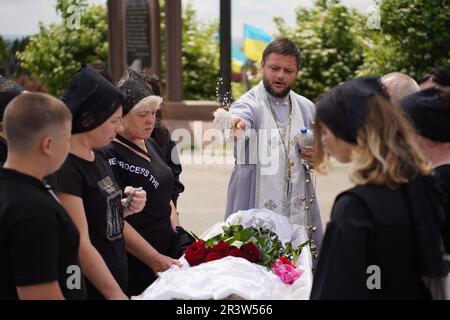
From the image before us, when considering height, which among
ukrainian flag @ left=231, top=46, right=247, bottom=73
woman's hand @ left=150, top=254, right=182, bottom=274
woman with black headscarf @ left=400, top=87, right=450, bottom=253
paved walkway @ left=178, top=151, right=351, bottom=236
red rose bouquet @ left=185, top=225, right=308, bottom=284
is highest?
woman with black headscarf @ left=400, top=87, right=450, bottom=253

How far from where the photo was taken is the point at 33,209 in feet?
8.38

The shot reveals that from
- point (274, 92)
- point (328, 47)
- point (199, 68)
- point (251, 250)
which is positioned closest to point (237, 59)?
point (199, 68)

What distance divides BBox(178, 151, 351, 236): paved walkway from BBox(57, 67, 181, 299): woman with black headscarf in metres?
4.84

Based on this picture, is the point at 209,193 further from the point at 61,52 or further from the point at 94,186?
the point at 94,186

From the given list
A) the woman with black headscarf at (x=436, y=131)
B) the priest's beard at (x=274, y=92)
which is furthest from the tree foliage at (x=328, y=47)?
the woman with black headscarf at (x=436, y=131)

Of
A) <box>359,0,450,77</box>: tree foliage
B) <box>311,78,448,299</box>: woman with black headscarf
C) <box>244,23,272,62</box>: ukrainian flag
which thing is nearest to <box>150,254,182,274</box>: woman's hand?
<box>311,78,448,299</box>: woman with black headscarf

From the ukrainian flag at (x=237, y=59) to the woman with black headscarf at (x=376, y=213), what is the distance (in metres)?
18.9

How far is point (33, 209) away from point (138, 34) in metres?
12.3

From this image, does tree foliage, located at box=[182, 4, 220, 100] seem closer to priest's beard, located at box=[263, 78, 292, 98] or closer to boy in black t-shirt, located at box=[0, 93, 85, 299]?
priest's beard, located at box=[263, 78, 292, 98]

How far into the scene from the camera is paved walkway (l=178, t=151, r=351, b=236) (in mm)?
A: 9117

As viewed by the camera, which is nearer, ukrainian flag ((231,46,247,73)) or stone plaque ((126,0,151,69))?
stone plaque ((126,0,151,69))

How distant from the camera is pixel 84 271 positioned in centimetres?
317
